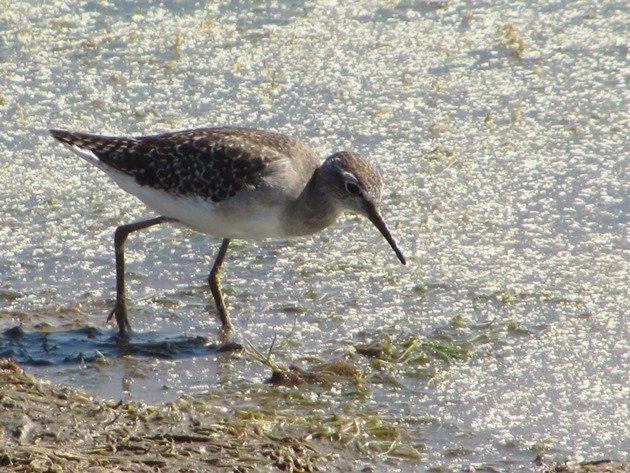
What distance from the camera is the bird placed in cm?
766

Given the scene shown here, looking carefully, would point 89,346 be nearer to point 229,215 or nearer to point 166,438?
point 229,215

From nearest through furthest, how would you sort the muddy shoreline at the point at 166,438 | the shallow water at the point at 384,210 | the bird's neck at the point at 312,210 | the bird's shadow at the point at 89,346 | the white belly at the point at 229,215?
the muddy shoreline at the point at 166,438 → the shallow water at the point at 384,210 → the bird's shadow at the point at 89,346 → the white belly at the point at 229,215 → the bird's neck at the point at 312,210

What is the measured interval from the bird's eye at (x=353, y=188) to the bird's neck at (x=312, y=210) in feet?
0.43

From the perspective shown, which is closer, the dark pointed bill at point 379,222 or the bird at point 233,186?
the bird at point 233,186

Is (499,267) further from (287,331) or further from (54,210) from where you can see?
(54,210)

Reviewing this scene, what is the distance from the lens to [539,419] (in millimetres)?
6809

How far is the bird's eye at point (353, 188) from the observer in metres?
7.80

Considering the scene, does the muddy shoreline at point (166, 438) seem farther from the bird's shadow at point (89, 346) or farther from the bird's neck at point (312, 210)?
the bird's neck at point (312, 210)

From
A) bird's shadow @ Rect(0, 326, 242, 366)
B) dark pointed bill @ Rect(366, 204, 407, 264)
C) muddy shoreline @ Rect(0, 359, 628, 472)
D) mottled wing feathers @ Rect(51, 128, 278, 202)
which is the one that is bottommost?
bird's shadow @ Rect(0, 326, 242, 366)

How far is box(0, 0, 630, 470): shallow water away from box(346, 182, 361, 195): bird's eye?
2.37ft

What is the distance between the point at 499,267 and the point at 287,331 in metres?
1.61

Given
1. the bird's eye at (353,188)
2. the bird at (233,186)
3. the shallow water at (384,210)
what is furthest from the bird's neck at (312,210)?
the shallow water at (384,210)

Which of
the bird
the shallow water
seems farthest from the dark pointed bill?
the shallow water

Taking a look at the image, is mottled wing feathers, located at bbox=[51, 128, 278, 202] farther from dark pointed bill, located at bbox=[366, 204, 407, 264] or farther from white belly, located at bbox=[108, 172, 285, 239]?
dark pointed bill, located at bbox=[366, 204, 407, 264]
